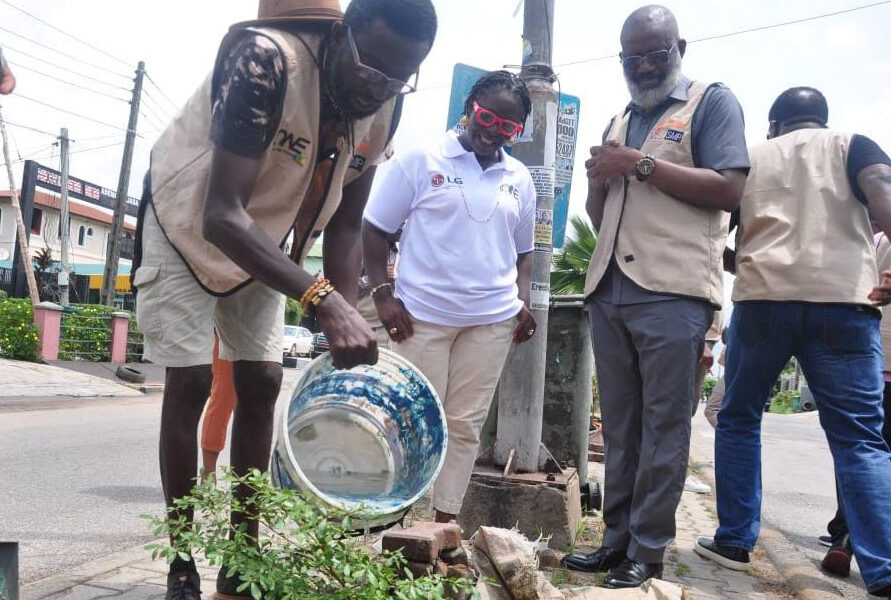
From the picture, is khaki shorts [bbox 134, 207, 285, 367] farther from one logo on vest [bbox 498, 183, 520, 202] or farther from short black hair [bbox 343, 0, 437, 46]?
one logo on vest [bbox 498, 183, 520, 202]

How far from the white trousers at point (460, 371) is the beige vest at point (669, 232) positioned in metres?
0.56

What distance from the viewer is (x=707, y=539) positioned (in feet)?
13.1

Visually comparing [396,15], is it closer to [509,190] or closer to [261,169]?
[261,169]

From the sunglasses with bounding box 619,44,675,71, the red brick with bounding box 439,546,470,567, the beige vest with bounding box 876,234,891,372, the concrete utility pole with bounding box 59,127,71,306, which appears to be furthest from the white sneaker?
the concrete utility pole with bounding box 59,127,71,306

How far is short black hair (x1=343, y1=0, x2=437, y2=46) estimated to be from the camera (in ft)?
7.47

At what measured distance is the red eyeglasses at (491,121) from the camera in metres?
3.58

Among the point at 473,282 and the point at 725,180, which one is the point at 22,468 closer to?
the point at 473,282

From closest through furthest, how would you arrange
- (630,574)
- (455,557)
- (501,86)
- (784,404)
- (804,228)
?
1. (455,557)
2. (630,574)
3. (804,228)
4. (501,86)
5. (784,404)

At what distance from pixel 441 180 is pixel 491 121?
0.33 metres

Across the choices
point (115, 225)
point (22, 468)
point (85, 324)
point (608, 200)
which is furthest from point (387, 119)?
point (115, 225)

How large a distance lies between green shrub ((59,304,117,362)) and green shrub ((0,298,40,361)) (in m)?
1.85

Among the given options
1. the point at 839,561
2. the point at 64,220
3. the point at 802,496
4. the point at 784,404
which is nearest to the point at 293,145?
the point at 839,561

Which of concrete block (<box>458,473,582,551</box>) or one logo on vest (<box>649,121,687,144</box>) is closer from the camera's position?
one logo on vest (<box>649,121,687,144</box>)

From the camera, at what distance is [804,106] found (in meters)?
3.84
